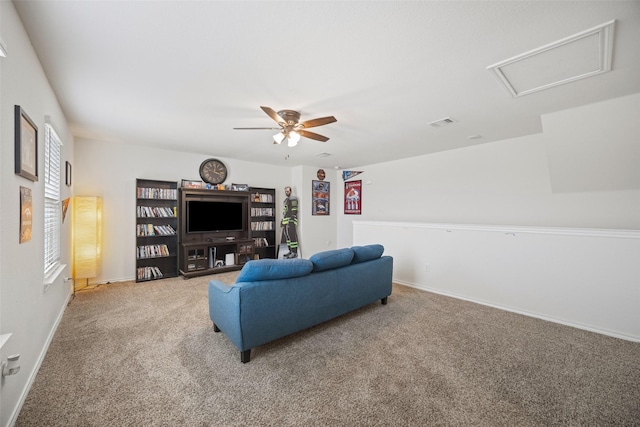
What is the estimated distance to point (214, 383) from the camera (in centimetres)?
193

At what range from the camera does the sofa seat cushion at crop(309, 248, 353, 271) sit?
8.63 feet

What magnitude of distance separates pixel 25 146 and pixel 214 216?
3.59 m

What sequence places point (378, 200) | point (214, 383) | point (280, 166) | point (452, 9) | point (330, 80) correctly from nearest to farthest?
point (452, 9)
point (214, 383)
point (330, 80)
point (378, 200)
point (280, 166)

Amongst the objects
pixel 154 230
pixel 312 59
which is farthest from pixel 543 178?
pixel 154 230

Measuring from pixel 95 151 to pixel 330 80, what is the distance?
438cm

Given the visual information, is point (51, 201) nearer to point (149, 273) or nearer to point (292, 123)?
point (149, 273)

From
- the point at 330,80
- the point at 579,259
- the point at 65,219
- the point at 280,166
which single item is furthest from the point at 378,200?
the point at 65,219

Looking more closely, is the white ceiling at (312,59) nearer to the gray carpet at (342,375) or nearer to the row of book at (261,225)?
the gray carpet at (342,375)

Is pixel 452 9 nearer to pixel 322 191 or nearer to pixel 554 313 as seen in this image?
pixel 554 313

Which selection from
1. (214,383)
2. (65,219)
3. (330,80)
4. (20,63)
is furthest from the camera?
(65,219)

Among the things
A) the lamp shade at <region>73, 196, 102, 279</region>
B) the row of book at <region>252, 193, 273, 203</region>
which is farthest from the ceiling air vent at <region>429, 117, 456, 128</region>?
the lamp shade at <region>73, 196, 102, 279</region>

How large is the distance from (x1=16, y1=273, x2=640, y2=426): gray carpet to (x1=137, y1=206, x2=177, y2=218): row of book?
1.95m

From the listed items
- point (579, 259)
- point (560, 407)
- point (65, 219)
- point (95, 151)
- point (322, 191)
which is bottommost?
point (560, 407)

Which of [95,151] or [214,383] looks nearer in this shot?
[214,383]
